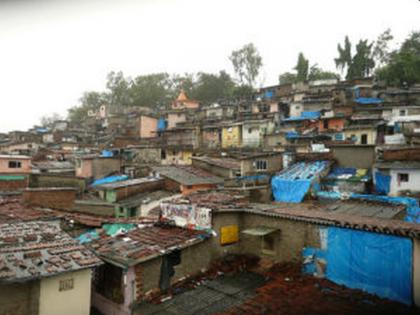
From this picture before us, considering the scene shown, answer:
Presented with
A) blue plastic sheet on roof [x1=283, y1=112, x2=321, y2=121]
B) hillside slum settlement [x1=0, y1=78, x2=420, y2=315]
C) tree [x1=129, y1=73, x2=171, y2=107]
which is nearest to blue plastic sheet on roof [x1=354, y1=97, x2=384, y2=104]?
blue plastic sheet on roof [x1=283, y1=112, x2=321, y2=121]

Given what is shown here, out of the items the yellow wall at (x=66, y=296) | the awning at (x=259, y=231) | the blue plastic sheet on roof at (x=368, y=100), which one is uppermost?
the blue plastic sheet on roof at (x=368, y=100)

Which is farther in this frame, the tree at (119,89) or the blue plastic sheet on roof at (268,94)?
the tree at (119,89)

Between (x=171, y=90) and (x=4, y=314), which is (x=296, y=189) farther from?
(x=171, y=90)

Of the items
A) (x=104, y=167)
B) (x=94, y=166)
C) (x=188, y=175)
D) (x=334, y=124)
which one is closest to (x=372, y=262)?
(x=188, y=175)

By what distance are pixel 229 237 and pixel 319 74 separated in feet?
154

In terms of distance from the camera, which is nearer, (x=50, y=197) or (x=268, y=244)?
(x=268, y=244)

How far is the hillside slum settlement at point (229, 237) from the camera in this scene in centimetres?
902

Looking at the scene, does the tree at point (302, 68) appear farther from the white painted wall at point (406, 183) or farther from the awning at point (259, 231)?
the awning at point (259, 231)

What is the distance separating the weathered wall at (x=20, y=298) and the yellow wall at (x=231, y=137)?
92.1ft

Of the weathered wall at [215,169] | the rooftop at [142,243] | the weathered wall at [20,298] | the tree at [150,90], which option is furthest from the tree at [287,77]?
the weathered wall at [20,298]

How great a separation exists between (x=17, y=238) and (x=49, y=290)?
327 centimetres

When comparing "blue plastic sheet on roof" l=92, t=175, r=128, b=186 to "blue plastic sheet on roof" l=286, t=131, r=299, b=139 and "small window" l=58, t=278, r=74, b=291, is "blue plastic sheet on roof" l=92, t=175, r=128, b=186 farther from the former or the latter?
"small window" l=58, t=278, r=74, b=291

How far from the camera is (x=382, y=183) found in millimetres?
17984

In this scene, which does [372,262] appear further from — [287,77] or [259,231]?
[287,77]
